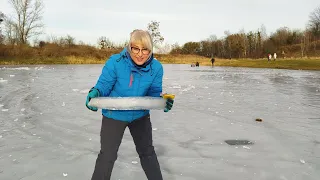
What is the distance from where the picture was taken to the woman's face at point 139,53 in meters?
2.41

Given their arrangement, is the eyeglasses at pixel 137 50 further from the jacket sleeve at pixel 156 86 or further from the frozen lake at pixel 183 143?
the frozen lake at pixel 183 143

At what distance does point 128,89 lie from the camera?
99.8 inches

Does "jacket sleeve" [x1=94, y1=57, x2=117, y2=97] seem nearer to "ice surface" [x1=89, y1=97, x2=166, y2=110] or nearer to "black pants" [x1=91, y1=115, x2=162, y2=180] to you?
"ice surface" [x1=89, y1=97, x2=166, y2=110]

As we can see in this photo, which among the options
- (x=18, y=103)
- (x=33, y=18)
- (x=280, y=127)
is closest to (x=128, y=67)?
(x=280, y=127)

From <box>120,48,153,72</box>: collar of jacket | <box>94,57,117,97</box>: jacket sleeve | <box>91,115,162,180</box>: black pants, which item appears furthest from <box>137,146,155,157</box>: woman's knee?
<box>120,48,153,72</box>: collar of jacket

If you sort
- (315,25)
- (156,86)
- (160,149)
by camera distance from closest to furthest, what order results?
(156,86) → (160,149) → (315,25)

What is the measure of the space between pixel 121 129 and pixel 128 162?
1251 mm

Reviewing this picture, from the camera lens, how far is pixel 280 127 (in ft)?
18.3

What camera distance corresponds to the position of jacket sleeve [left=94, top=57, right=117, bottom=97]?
2.45 metres

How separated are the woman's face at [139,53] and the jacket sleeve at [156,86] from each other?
24cm

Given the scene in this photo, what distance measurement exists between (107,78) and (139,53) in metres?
0.34

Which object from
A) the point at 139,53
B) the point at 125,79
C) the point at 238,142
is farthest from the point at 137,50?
the point at 238,142

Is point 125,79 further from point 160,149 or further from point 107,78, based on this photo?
point 160,149

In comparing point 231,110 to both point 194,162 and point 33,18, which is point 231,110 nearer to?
point 194,162
